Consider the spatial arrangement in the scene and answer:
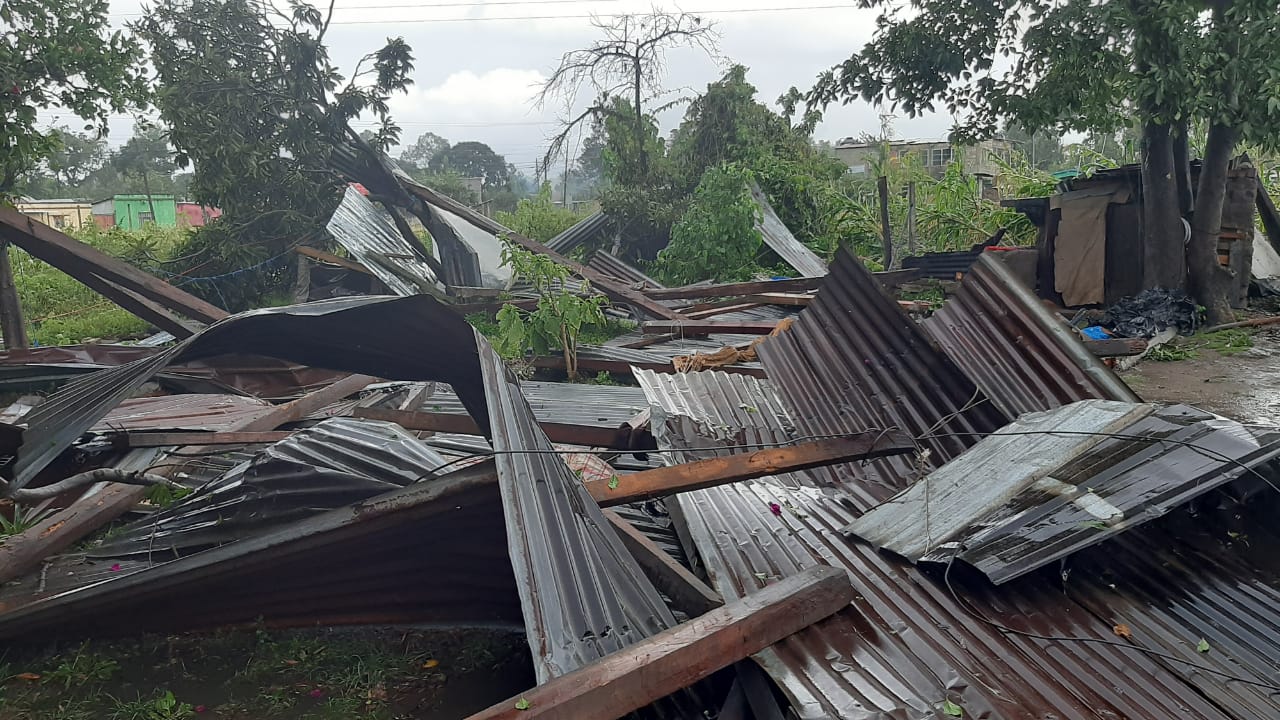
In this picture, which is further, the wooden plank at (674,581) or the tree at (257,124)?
the tree at (257,124)

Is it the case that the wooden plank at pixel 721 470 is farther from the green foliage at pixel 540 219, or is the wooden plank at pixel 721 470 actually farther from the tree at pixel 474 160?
the tree at pixel 474 160

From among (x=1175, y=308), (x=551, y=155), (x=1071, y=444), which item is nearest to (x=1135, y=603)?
(x=1071, y=444)

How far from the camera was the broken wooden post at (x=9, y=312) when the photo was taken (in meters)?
8.25

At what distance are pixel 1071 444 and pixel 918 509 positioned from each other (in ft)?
2.04

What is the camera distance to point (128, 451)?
4.71 m

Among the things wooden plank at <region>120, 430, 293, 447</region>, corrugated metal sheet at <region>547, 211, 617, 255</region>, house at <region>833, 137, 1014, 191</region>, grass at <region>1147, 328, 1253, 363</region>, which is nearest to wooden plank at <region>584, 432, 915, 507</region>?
wooden plank at <region>120, 430, 293, 447</region>

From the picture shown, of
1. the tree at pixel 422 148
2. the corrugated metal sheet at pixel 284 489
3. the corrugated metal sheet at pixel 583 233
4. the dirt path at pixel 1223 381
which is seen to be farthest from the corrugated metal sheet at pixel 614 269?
the tree at pixel 422 148

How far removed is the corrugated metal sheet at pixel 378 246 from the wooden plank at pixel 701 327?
2962mm

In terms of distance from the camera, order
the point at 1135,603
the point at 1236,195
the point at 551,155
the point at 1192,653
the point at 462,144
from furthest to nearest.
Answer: the point at 462,144 → the point at 551,155 → the point at 1236,195 → the point at 1135,603 → the point at 1192,653

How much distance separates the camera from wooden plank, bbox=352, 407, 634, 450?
459cm

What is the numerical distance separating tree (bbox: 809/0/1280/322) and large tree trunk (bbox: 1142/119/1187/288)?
0.04ft

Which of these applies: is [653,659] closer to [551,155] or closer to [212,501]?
[212,501]

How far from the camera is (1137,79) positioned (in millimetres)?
6883

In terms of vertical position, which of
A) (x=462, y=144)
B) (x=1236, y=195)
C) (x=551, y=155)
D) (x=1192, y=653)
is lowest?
(x=1192, y=653)
